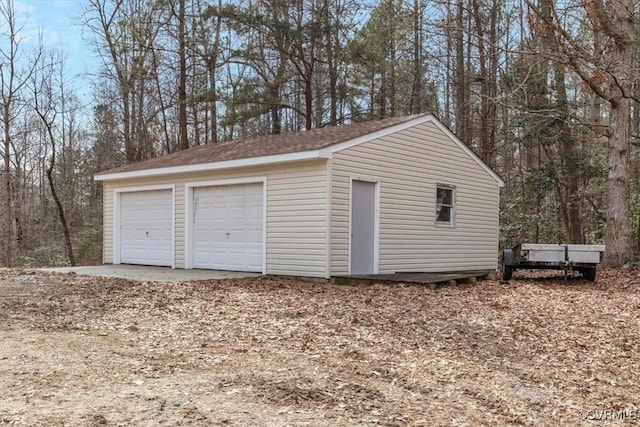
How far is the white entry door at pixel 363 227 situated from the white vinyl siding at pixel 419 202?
192mm

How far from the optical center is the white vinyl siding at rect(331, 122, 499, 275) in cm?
1041

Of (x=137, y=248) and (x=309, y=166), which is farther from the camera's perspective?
(x=137, y=248)

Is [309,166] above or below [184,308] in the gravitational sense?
above

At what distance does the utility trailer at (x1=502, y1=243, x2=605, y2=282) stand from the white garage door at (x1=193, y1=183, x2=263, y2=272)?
5.02 metres

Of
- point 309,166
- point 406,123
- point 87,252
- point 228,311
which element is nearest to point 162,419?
point 228,311

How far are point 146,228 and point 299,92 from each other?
974 centimetres

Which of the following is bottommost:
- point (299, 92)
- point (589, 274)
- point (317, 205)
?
point (589, 274)

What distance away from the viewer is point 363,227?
1088 centimetres

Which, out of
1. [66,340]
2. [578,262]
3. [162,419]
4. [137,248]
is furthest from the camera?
[137,248]

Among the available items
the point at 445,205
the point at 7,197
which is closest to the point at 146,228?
the point at 445,205

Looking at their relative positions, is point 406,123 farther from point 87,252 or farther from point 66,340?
point 87,252

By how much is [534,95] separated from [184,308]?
14.2 metres

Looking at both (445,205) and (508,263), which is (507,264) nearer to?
(508,263)

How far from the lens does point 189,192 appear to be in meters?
12.6
